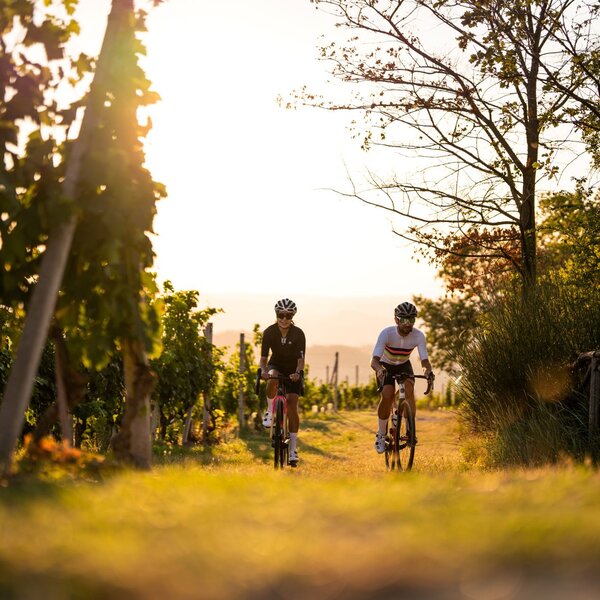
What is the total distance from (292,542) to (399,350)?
7530 mm

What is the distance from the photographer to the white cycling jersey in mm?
10617

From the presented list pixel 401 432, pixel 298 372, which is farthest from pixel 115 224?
pixel 401 432

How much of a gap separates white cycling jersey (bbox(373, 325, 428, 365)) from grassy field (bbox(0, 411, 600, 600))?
5.92m

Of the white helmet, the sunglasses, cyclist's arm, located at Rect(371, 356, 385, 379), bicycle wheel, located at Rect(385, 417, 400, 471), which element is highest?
the white helmet

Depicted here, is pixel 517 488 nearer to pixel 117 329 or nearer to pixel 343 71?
pixel 117 329

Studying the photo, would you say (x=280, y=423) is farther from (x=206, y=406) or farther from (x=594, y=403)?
(x=206, y=406)

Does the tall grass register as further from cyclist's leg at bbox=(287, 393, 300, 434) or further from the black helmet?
cyclist's leg at bbox=(287, 393, 300, 434)

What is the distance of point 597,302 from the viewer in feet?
38.9

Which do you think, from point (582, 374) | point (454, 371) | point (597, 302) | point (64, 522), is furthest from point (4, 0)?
point (454, 371)

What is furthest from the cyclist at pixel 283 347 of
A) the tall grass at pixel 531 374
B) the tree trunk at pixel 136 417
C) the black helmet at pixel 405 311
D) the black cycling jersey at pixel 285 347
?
the tree trunk at pixel 136 417

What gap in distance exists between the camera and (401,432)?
35.5ft

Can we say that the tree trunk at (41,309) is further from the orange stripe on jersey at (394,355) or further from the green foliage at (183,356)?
the green foliage at (183,356)

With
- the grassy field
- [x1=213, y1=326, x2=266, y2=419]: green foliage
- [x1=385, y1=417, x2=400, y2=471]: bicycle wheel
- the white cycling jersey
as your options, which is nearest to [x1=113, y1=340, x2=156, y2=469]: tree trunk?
the grassy field

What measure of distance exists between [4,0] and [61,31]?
430 mm
